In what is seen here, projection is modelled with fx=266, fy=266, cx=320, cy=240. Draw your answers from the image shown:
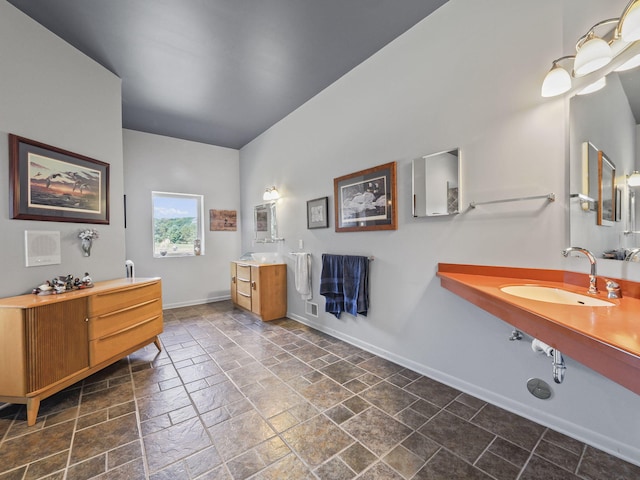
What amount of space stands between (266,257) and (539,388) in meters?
3.70

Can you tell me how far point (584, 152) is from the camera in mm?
1551

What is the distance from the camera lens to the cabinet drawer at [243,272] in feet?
13.4

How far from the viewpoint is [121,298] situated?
7.84 feet

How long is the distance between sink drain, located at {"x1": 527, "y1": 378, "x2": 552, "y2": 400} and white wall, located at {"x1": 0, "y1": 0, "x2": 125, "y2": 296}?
3.75 meters

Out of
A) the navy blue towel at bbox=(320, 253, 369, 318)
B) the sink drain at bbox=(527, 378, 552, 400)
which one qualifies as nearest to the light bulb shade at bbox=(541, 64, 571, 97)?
the sink drain at bbox=(527, 378, 552, 400)

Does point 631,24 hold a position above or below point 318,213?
above

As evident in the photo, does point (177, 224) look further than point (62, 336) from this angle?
Yes

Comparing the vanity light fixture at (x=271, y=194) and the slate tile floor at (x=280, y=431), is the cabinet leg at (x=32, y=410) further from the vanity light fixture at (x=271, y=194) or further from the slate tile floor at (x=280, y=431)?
the vanity light fixture at (x=271, y=194)

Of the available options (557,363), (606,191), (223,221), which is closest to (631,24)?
(606,191)

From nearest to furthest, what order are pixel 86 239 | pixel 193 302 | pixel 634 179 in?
pixel 634 179, pixel 86 239, pixel 193 302

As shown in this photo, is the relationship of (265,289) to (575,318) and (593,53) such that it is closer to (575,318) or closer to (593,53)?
(575,318)

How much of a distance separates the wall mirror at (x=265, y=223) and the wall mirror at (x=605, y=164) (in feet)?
11.7

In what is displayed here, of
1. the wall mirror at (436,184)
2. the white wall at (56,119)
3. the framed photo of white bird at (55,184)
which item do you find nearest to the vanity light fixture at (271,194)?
the white wall at (56,119)

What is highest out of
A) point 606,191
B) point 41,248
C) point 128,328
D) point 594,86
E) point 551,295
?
point 594,86
